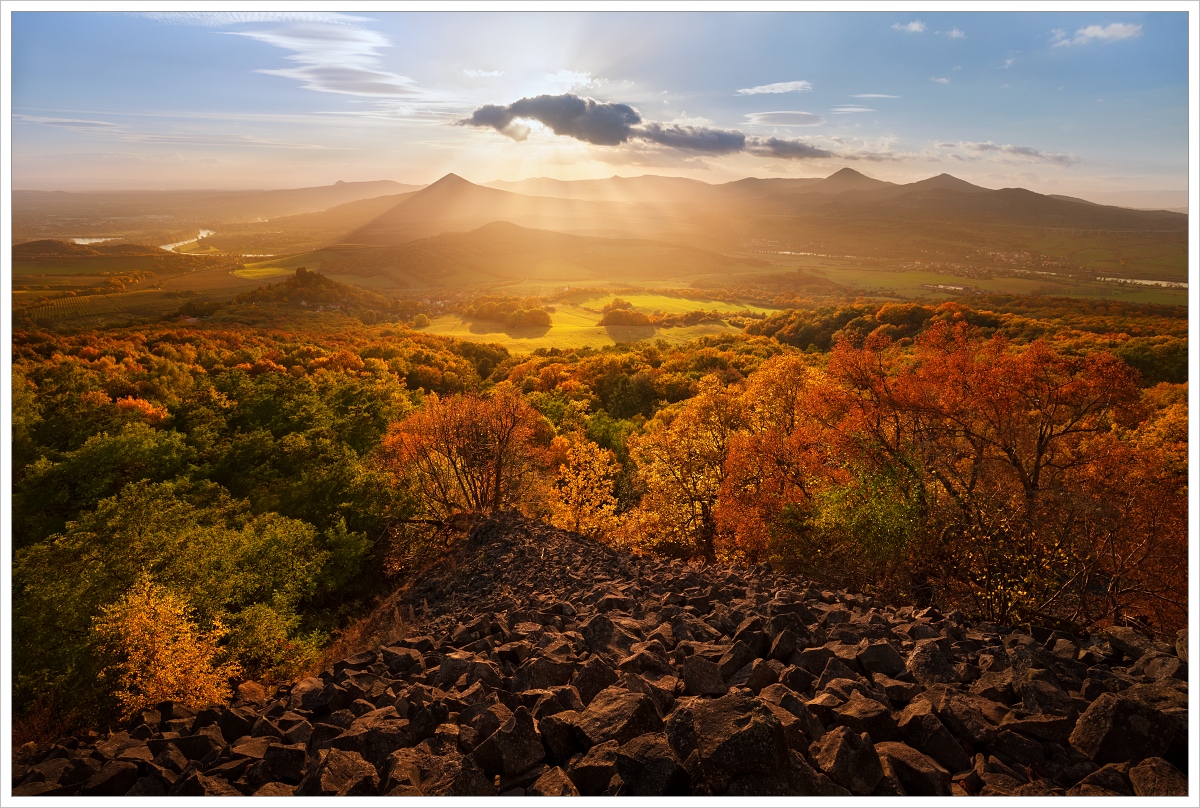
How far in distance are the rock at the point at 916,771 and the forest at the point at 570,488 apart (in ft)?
27.4

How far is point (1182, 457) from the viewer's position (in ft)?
66.2

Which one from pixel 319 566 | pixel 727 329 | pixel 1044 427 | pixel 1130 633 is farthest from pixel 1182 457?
pixel 727 329

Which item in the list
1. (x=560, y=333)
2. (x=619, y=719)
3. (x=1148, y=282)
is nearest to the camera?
(x=619, y=719)

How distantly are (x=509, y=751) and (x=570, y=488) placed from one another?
81.9ft

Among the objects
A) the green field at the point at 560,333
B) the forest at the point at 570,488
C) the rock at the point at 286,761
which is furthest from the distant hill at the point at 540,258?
the rock at the point at 286,761

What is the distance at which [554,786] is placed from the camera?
538 centimetres

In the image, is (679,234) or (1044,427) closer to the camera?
(1044,427)

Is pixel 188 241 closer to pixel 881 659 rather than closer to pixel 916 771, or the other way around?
pixel 881 659

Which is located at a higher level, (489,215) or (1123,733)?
(489,215)

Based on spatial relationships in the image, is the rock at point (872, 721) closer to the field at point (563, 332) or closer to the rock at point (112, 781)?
the rock at point (112, 781)

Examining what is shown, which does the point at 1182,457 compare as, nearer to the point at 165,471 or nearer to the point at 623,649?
the point at 623,649

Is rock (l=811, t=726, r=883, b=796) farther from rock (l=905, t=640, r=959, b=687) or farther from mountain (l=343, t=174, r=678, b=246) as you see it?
mountain (l=343, t=174, r=678, b=246)

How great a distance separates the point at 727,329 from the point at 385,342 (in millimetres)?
48475

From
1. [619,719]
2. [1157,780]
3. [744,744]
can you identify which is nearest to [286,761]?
[619,719]
